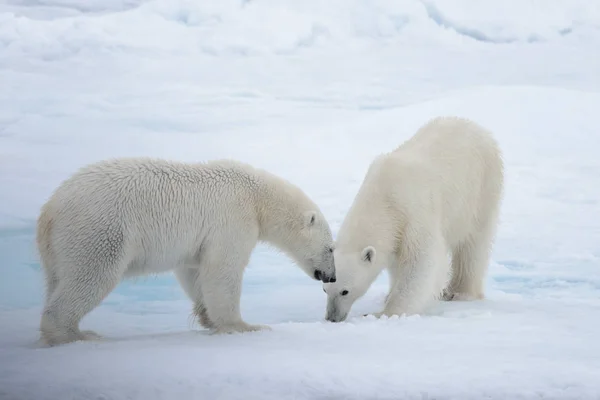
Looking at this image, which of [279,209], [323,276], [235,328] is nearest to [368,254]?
[323,276]

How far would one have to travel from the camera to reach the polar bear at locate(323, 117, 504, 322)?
5938 mm

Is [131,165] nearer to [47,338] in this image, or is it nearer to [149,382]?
[47,338]

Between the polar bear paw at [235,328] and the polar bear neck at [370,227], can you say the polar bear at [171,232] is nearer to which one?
the polar bear paw at [235,328]

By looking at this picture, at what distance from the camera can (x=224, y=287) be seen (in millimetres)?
5152

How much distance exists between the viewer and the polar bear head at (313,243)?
18.2 ft

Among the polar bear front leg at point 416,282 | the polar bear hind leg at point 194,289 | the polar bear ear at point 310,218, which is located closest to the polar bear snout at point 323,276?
the polar bear ear at point 310,218

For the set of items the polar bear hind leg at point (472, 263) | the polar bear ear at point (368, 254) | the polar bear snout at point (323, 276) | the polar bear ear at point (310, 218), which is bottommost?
the polar bear hind leg at point (472, 263)

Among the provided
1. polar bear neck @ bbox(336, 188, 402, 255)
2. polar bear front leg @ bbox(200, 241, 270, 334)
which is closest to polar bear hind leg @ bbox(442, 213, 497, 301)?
polar bear neck @ bbox(336, 188, 402, 255)

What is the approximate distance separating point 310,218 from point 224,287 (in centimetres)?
79

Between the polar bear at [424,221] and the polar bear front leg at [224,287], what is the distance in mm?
853

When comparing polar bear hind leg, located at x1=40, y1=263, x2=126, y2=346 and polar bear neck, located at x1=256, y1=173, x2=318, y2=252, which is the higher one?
polar bear neck, located at x1=256, y1=173, x2=318, y2=252

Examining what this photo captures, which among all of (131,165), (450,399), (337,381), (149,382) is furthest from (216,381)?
(131,165)

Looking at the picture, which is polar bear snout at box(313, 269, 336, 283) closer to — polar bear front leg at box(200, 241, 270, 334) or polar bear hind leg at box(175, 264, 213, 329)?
polar bear front leg at box(200, 241, 270, 334)

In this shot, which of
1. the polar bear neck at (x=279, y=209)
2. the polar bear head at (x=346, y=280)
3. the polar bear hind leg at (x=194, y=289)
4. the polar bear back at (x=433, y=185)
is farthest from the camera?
the polar bear back at (x=433, y=185)
